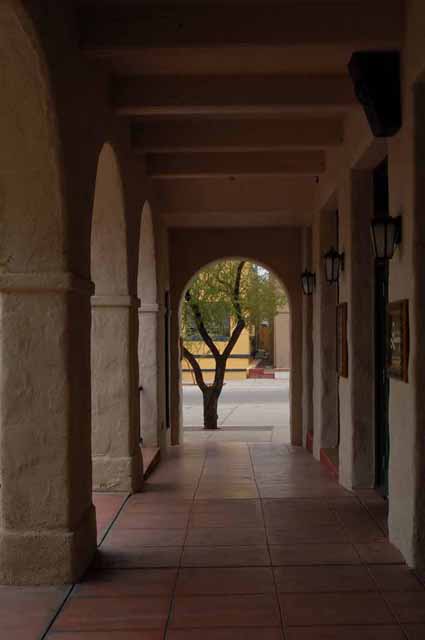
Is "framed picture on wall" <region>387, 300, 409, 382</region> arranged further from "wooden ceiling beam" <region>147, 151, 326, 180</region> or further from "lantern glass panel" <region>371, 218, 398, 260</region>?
"wooden ceiling beam" <region>147, 151, 326, 180</region>

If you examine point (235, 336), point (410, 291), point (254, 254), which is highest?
point (254, 254)

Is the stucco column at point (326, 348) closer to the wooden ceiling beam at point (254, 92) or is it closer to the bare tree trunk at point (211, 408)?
the wooden ceiling beam at point (254, 92)

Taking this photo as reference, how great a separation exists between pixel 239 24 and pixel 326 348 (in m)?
5.33

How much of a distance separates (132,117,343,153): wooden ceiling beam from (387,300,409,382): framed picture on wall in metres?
2.65

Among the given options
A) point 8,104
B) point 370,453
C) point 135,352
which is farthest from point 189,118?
point 370,453

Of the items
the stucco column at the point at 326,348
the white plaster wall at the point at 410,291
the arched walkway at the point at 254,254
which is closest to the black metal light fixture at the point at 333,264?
the stucco column at the point at 326,348

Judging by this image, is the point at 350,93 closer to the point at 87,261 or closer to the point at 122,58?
the point at 122,58

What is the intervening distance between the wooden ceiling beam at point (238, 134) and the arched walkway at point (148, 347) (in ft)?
7.63

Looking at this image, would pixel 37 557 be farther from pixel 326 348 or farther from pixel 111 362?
pixel 326 348

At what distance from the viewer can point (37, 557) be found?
182 inches

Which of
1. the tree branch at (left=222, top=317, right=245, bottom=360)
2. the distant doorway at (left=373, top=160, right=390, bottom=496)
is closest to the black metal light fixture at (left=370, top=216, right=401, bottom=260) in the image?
the distant doorway at (left=373, top=160, right=390, bottom=496)

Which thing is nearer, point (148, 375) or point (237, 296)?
point (148, 375)

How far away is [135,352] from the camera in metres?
7.51

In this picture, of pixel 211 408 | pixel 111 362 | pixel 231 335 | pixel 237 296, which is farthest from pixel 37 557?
pixel 231 335
